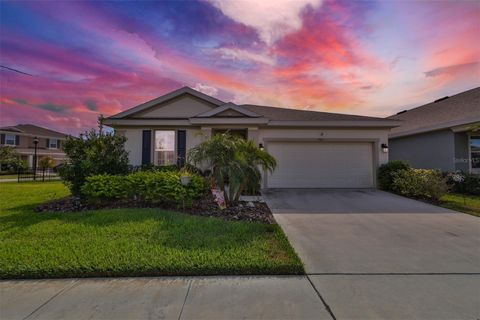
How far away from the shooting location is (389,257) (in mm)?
3979

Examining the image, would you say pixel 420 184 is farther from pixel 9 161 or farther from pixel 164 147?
pixel 9 161

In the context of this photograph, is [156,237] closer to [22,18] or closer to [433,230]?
[433,230]

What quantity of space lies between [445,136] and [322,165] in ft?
22.3

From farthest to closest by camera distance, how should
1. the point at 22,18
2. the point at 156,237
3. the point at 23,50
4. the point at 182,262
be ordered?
1. the point at 23,50
2. the point at 22,18
3. the point at 156,237
4. the point at 182,262

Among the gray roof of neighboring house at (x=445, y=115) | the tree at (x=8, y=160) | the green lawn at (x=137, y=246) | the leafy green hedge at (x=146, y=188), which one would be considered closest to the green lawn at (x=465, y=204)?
the gray roof of neighboring house at (x=445, y=115)

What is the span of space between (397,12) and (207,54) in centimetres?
725

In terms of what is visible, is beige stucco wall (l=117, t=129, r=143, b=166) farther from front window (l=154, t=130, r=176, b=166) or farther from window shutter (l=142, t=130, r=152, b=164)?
front window (l=154, t=130, r=176, b=166)

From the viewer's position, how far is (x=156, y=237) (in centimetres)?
458

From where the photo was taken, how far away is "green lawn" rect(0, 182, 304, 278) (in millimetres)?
3428

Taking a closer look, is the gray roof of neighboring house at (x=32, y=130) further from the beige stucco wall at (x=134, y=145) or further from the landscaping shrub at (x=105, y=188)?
the landscaping shrub at (x=105, y=188)

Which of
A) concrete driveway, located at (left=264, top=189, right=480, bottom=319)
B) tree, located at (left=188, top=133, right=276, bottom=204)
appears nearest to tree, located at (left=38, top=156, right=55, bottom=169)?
tree, located at (left=188, top=133, right=276, bottom=204)

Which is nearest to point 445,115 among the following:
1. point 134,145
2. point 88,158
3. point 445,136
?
point 445,136

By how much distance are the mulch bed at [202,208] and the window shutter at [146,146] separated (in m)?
3.81

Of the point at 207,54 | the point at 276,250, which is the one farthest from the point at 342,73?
the point at 276,250
